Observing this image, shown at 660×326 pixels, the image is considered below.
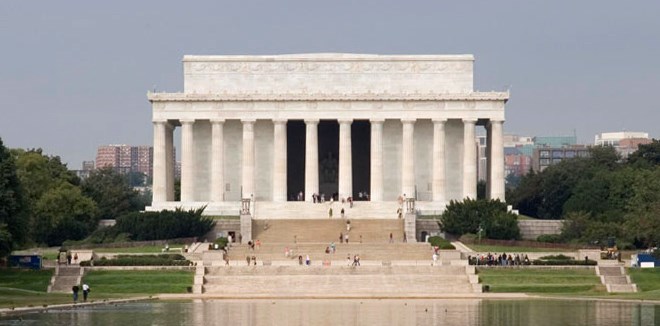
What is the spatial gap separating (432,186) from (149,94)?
26.2 m

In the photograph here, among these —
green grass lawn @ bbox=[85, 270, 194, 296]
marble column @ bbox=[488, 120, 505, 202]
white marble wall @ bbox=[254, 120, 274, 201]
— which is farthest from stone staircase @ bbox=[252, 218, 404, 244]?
green grass lawn @ bbox=[85, 270, 194, 296]

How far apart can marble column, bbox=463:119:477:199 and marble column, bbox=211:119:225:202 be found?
21.4 m

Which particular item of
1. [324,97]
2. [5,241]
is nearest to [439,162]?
[324,97]

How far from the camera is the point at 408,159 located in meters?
152

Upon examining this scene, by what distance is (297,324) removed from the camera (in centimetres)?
7931

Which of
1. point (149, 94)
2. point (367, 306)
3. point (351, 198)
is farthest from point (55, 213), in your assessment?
point (367, 306)

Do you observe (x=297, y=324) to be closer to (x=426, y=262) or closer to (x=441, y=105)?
(x=426, y=262)

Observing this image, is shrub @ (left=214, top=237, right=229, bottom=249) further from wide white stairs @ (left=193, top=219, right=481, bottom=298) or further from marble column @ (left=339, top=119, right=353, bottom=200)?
marble column @ (left=339, top=119, right=353, bottom=200)

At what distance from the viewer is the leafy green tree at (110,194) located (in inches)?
6491

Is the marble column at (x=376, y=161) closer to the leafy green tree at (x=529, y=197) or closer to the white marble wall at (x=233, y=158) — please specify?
the white marble wall at (x=233, y=158)

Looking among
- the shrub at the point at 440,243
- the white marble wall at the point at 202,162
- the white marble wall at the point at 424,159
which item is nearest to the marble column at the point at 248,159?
the white marble wall at the point at 202,162

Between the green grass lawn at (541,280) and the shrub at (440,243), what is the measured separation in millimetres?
10961

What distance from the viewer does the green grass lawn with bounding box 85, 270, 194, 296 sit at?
107312mm

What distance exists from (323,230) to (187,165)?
19622 millimetres
